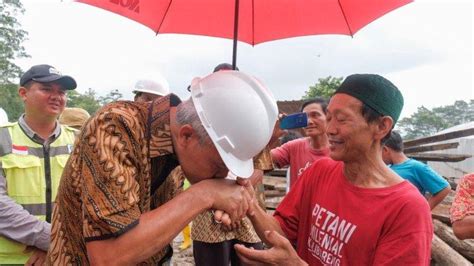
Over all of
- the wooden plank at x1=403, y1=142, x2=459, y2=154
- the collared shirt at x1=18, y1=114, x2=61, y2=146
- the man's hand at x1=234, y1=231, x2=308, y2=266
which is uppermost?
the collared shirt at x1=18, y1=114, x2=61, y2=146

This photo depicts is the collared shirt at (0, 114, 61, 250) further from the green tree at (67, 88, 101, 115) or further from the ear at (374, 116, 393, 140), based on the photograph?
the green tree at (67, 88, 101, 115)

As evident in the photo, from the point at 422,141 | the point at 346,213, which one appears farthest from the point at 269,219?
the point at 422,141

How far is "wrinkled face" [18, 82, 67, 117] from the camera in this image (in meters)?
3.05

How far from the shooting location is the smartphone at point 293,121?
3.51 meters

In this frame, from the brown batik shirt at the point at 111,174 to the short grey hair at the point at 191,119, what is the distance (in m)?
→ 0.06

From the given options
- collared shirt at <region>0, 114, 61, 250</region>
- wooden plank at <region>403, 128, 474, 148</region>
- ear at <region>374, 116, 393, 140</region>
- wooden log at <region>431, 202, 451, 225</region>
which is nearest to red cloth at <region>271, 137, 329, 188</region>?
ear at <region>374, 116, 393, 140</region>

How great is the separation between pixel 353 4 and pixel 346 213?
163cm

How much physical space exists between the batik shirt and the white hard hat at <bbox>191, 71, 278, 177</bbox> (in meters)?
1.76

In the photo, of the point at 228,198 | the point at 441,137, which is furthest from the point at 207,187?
the point at 441,137

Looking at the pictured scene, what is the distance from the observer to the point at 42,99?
3055 millimetres

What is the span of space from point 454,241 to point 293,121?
3200 mm

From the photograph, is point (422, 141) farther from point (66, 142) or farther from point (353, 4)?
point (66, 142)

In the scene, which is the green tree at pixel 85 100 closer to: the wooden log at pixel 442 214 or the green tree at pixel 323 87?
the green tree at pixel 323 87

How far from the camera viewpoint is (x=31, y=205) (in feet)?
9.29
